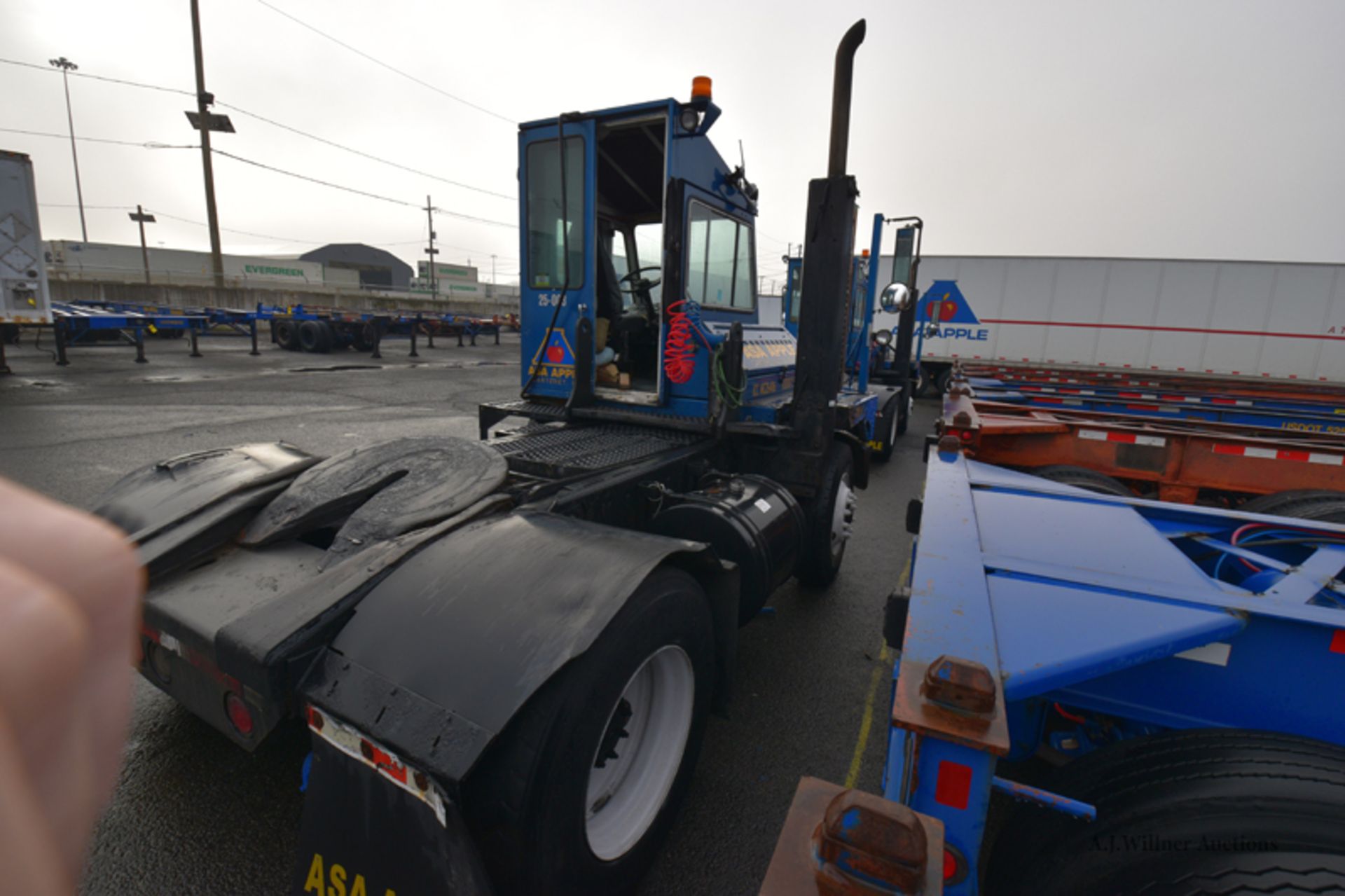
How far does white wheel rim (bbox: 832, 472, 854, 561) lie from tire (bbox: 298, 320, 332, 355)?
22.1 metres

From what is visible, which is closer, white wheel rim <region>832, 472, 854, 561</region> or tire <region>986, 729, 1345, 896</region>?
tire <region>986, 729, 1345, 896</region>

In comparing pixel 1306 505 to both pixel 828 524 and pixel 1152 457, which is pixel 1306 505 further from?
pixel 828 524

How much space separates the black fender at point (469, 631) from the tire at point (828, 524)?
239 centimetres

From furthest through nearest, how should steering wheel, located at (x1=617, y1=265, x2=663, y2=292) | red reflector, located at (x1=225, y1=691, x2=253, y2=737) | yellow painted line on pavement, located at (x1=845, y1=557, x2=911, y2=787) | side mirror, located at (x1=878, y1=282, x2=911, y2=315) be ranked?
1. side mirror, located at (x1=878, y1=282, x2=911, y2=315)
2. steering wheel, located at (x1=617, y1=265, x2=663, y2=292)
3. yellow painted line on pavement, located at (x1=845, y1=557, x2=911, y2=787)
4. red reflector, located at (x1=225, y1=691, x2=253, y2=737)

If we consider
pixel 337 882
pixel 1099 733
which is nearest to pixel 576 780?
pixel 337 882

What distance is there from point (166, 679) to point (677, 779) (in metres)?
1.88

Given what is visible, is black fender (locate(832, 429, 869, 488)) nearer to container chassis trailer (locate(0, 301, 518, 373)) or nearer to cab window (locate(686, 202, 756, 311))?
cab window (locate(686, 202, 756, 311))

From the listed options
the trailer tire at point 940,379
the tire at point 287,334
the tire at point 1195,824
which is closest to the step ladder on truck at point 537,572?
the tire at point 1195,824

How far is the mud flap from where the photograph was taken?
1.52 m

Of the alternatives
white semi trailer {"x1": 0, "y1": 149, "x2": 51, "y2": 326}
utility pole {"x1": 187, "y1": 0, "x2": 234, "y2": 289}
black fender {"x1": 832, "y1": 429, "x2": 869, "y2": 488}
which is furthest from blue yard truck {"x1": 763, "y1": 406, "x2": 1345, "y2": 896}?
utility pole {"x1": 187, "y1": 0, "x2": 234, "y2": 289}

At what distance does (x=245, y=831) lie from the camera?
7.64 ft

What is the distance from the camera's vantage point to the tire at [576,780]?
1.62m

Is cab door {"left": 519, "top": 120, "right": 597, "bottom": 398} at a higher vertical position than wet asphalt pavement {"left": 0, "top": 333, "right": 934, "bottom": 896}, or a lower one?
higher

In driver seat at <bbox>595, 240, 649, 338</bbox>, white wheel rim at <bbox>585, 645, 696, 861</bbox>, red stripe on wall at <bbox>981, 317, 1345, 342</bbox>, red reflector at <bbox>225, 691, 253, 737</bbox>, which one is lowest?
white wheel rim at <bbox>585, 645, 696, 861</bbox>
